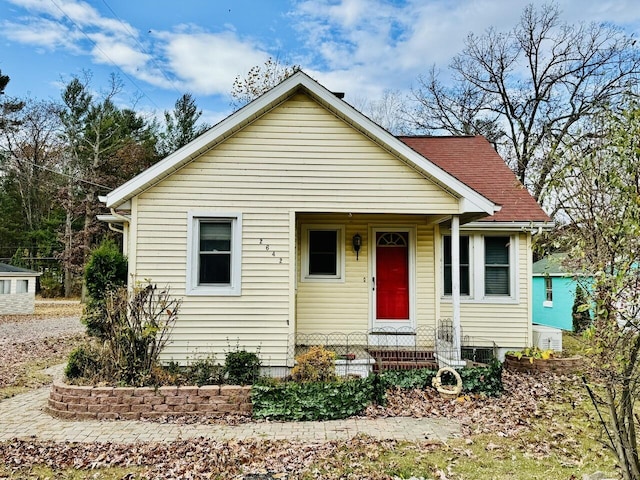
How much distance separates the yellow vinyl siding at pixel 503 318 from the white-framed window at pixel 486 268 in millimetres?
150

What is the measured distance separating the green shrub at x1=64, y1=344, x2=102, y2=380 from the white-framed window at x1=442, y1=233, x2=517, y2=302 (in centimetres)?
775

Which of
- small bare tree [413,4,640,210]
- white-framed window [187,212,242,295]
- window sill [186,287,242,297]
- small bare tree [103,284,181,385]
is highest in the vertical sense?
small bare tree [413,4,640,210]

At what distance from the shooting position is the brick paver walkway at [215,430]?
6277mm

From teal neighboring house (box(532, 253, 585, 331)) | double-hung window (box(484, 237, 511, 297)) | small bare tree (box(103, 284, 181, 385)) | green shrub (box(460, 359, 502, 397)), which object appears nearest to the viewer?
small bare tree (box(103, 284, 181, 385))

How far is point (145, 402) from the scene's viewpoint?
7.18 metres

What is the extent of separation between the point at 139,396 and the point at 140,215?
3380 millimetres

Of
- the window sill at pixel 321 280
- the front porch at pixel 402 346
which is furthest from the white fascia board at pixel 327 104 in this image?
the window sill at pixel 321 280

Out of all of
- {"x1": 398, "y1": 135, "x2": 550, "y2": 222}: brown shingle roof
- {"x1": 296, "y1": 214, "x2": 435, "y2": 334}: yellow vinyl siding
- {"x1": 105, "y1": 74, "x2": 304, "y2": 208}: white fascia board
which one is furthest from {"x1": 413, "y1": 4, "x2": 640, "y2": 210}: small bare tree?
{"x1": 105, "y1": 74, "x2": 304, "y2": 208}: white fascia board

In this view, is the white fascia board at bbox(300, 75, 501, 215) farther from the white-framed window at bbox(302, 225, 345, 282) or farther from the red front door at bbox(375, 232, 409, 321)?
the white-framed window at bbox(302, 225, 345, 282)

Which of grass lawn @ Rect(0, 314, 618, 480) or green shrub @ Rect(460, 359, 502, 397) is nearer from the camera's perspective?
grass lawn @ Rect(0, 314, 618, 480)

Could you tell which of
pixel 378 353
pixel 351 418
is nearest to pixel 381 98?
pixel 378 353

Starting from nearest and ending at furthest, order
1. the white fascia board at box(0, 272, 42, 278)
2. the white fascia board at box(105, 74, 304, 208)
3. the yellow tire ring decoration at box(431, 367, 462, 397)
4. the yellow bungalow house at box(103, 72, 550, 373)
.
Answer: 1. the yellow tire ring decoration at box(431, 367, 462, 397)
2. the white fascia board at box(105, 74, 304, 208)
3. the yellow bungalow house at box(103, 72, 550, 373)
4. the white fascia board at box(0, 272, 42, 278)

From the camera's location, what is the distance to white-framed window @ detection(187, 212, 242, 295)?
8.80m

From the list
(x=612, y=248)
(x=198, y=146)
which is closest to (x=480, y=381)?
(x=612, y=248)
